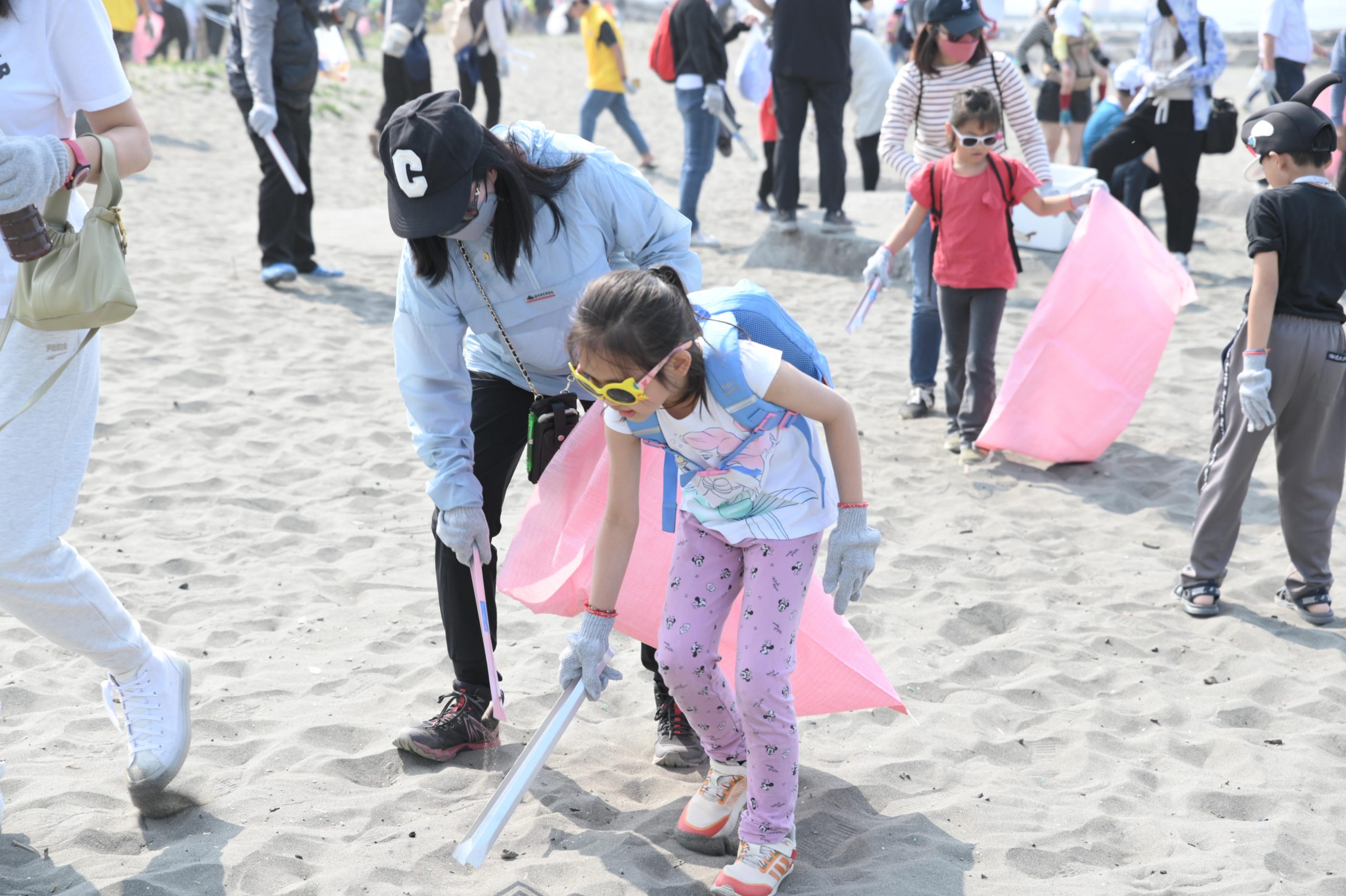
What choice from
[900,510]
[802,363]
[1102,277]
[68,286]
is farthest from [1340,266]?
[68,286]

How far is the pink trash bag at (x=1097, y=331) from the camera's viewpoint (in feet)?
15.3

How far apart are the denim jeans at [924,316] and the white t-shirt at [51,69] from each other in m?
3.42

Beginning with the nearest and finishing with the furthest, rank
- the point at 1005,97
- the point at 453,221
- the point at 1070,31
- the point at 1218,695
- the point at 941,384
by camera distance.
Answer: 1. the point at 453,221
2. the point at 1218,695
3. the point at 1005,97
4. the point at 941,384
5. the point at 1070,31

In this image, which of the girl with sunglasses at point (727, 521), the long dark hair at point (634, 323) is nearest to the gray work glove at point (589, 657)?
the girl with sunglasses at point (727, 521)

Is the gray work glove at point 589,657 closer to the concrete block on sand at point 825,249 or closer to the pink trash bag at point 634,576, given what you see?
the pink trash bag at point 634,576

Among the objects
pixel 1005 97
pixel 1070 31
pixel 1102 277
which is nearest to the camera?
pixel 1102 277

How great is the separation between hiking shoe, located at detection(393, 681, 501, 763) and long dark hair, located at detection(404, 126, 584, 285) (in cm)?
109

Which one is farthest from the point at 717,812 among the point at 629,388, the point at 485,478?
the point at 629,388

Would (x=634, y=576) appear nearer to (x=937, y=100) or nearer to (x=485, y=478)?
(x=485, y=478)

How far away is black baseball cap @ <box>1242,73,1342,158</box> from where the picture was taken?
3.46m

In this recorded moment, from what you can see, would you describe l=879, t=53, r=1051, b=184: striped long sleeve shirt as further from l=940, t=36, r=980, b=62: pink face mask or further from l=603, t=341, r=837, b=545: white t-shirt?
l=603, t=341, r=837, b=545: white t-shirt

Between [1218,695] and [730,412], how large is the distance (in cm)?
194

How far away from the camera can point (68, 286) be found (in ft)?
7.27

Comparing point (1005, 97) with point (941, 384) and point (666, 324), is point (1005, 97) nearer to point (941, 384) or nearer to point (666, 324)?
point (941, 384)
